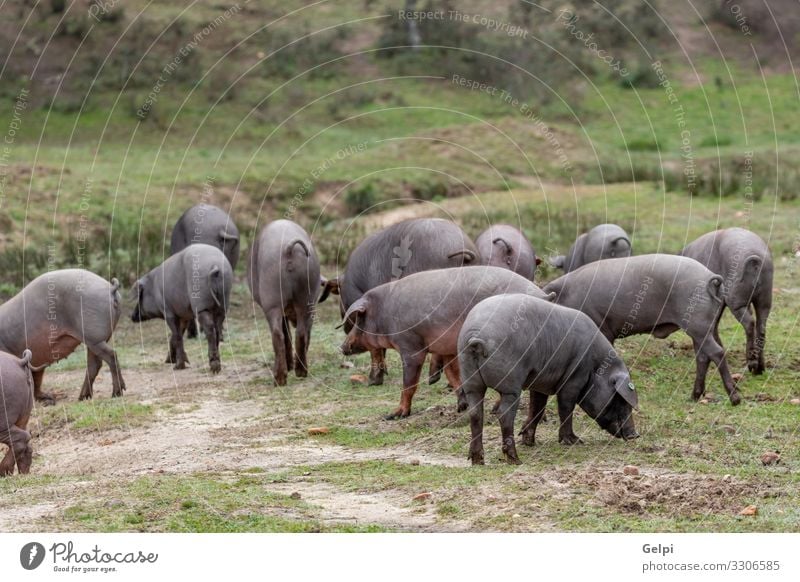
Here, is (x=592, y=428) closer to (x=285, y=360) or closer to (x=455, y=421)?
(x=455, y=421)

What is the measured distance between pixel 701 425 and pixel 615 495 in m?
2.92

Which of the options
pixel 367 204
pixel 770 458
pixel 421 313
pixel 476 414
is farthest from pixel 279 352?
pixel 367 204

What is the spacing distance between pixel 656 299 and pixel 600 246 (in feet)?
13.1

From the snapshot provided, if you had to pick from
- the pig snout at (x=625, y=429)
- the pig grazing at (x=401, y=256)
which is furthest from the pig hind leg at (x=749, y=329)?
the pig snout at (x=625, y=429)

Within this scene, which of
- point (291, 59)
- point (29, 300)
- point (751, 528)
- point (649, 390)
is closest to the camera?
point (751, 528)

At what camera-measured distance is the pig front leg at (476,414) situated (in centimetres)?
1147

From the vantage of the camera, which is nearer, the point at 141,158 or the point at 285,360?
the point at 285,360

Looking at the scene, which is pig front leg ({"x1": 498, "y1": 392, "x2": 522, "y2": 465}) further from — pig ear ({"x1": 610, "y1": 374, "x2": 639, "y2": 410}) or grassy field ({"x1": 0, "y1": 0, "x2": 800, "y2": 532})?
pig ear ({"x1": 610, "y1": 374, "x2": 639, "y2": 410})

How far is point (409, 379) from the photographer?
13.9 m

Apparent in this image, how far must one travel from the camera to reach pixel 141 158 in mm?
34156

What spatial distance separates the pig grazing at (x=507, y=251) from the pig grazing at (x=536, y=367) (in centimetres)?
432

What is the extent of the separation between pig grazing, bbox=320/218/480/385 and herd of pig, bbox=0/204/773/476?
19mm

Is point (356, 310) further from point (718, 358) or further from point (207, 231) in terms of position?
point (207, 231)

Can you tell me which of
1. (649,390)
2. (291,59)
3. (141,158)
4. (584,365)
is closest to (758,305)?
(649,390)
